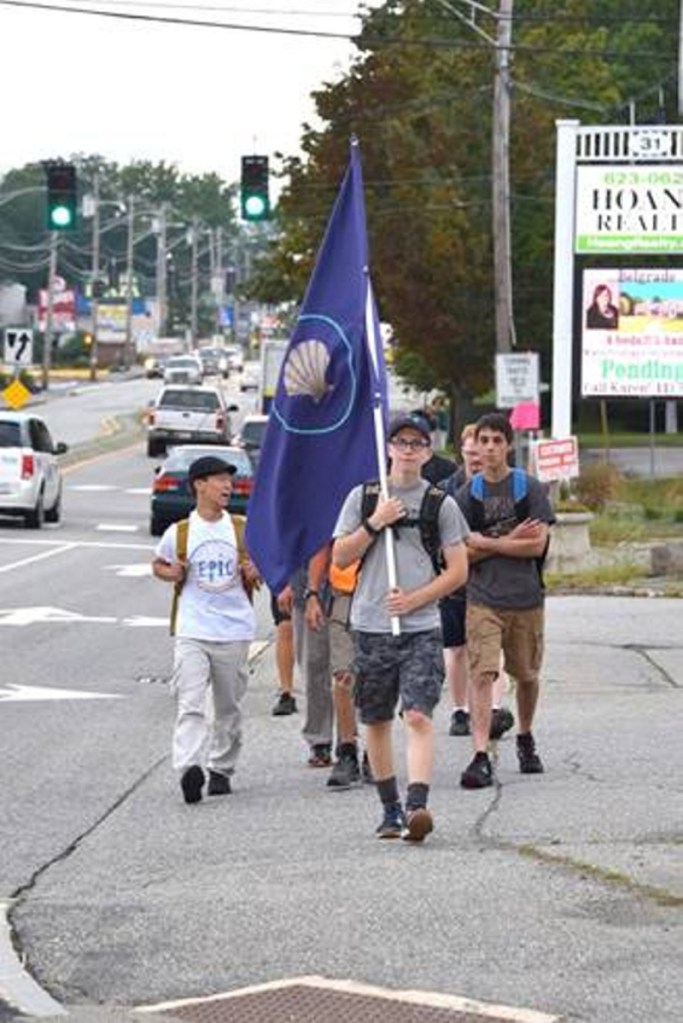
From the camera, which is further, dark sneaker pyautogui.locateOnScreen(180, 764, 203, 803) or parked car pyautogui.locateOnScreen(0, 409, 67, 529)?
parked car pyautogui.locateOnScreen(0, 409, 67, 529)

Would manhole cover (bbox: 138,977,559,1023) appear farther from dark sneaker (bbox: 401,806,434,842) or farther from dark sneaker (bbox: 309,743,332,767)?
dark sneaker (bbox: 309,743,332,767)

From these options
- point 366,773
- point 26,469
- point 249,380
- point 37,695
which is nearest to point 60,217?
point 26,469

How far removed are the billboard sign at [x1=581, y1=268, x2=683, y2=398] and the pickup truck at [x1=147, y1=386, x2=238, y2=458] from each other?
26.5 metres

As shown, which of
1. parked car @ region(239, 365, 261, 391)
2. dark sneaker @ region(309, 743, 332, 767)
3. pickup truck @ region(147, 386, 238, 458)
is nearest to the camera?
dark sneaker @ region(309, 743, 332, 767)

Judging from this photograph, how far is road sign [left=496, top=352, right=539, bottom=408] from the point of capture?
121 ft

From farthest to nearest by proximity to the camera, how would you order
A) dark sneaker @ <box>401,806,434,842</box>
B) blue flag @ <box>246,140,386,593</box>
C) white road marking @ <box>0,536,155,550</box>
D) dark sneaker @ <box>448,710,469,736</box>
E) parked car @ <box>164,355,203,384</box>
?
parked car @ <box>164,355,203,384</box>
white road marking @ <box>0,536,155,550</box>
dark sneaker @ <box>448,710,469,736</box>
blue flag @ <box>246,140,386,593</box>
dark sneaker @ <box>401,806,434,842</box>

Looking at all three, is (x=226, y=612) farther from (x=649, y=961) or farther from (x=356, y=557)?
(x=649, y=961)

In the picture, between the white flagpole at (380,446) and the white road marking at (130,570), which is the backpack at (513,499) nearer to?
the white flagpole at (380,446)

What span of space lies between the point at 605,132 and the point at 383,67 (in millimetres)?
25696

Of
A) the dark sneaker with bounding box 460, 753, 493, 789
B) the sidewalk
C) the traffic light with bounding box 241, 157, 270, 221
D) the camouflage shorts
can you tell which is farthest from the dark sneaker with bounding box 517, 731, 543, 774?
the traffic light with bounding box 241, 157, 270, 221

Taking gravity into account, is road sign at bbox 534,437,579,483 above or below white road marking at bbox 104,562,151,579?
above

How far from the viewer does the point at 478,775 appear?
1248 centimetres

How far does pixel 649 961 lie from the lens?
27.2ft

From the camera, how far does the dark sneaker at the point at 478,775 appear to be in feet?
40.9
